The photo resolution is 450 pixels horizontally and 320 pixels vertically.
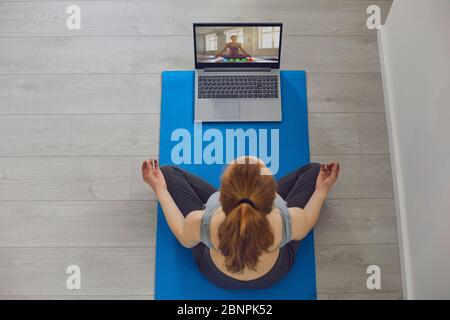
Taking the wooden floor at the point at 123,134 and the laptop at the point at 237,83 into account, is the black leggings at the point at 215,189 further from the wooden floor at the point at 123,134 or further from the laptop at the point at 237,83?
the laptop at the point at 237,83

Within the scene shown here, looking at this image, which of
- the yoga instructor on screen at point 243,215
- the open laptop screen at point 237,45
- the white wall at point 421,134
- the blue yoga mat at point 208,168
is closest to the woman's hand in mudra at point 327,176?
the yoga instructor on screen at point 243,215

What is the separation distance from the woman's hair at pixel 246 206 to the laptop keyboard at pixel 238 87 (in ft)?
2.66

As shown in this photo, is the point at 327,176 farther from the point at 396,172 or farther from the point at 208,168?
the point at 208,168

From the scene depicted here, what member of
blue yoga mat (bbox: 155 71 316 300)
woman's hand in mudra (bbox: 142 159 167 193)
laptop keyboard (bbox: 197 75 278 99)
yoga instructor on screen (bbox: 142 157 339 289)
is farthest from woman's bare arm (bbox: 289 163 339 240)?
woman's hand in mudra (bbox: 142 159 167 193)

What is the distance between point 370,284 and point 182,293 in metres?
0.84

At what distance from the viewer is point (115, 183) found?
2.11m

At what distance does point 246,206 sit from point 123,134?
3.44 ft

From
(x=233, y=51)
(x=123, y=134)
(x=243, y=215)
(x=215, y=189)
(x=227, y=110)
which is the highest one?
(x=233, y=51)

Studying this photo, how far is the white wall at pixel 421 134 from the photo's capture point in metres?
1.61

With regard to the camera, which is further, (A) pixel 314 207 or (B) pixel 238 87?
(B) pixel 238 87

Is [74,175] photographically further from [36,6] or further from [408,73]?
[408,73]

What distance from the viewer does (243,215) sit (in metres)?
1.33

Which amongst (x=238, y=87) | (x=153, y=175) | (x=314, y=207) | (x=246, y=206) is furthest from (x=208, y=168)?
(x=246, y=206)

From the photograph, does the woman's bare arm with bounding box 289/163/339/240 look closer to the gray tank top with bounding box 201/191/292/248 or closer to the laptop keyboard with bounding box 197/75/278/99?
the gray tank top with bounding box 201/191/292/248
